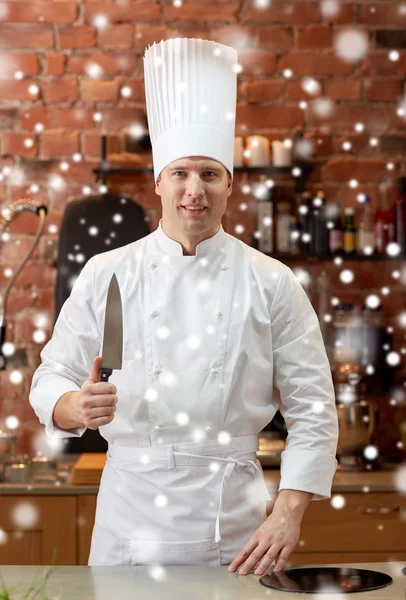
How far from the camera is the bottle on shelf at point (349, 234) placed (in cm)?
286

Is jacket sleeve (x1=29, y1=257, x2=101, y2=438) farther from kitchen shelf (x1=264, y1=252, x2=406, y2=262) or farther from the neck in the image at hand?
kitchen shelf (x1=264, y1=252, x2=406, y2=262)

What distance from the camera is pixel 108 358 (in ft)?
4.33

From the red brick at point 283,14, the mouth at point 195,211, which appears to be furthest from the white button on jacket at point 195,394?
the red brick at point 283,14

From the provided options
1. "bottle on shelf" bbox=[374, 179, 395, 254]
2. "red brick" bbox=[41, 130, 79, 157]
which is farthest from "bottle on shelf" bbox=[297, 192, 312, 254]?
"red brick" bbox=[41, 130, 79, 157]

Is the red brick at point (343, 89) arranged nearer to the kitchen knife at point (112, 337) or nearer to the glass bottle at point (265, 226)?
the glass bottle at point (265, 226)

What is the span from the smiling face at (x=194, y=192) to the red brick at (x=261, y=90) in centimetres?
135

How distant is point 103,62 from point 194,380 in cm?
168

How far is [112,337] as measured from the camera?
138 cm

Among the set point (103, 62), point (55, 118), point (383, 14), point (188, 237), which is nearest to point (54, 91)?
point (55, 118)

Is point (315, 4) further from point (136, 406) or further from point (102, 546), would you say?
point (102, 546)

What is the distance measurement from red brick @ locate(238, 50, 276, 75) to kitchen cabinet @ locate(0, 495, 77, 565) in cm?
157

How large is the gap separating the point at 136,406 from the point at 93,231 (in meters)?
1.25

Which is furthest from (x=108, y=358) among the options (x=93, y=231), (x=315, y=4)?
(x=315, y=4)

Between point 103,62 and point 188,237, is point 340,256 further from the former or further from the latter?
point 188,237
